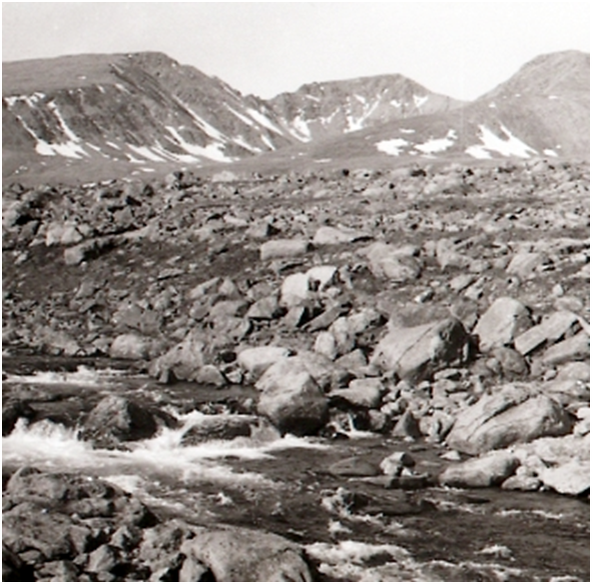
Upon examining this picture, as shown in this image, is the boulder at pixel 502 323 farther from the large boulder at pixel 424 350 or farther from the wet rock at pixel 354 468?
the wet rock at pixel 354 468

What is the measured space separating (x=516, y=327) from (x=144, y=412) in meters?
10.4

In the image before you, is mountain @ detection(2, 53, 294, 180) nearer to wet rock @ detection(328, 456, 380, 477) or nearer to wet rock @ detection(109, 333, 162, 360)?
wet rock @ detection(109, 333, 162, 360)

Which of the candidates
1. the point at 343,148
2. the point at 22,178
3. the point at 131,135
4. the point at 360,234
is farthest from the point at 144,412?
the point at 131,135

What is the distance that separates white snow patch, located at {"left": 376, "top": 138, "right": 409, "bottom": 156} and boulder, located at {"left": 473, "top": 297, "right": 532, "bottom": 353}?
65.4 metres

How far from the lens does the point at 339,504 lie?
13875 millimetres

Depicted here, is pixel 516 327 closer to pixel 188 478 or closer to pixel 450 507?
pixel 450 507

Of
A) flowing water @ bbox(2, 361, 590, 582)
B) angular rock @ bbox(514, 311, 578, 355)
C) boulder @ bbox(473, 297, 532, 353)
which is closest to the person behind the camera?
flowing water @ bbox(2, 361, 590, 582)

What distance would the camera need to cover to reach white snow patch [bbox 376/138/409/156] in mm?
87250

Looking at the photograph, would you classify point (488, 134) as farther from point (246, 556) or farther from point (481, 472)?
point (246, 556)

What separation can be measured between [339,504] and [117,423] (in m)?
5.82

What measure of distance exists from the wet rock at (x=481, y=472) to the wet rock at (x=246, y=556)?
4472mm

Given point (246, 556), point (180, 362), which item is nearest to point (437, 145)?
point (180, 362)

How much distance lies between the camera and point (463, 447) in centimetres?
1709

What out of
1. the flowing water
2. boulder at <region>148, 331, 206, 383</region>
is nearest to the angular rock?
the flowing water
